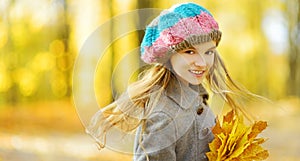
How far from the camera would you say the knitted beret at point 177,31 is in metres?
1.11

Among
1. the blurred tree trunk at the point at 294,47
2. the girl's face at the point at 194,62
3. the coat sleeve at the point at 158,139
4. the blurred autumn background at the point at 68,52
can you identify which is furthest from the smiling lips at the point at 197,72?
the blurred tree trunk at the point at 294,47

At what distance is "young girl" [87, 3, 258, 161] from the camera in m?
1.11

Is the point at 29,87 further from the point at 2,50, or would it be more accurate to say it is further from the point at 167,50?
the point at 167,50

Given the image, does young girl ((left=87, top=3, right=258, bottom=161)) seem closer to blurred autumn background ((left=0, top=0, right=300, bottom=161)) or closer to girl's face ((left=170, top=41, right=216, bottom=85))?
girl's face ((left=170, top=41, right=216, bottom=85))

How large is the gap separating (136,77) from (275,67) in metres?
4.84

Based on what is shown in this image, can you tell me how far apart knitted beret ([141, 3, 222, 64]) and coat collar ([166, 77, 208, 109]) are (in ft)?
0.18

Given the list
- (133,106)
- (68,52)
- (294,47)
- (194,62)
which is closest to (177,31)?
(194,62)

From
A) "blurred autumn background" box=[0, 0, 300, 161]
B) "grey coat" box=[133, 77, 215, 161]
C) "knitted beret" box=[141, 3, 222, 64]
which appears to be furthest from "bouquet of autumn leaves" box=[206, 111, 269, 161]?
"blurred autumn background" box=[0, 0, 300, 161]

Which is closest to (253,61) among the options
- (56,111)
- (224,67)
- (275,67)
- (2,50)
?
(275,67)

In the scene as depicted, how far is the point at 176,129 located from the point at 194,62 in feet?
0.45

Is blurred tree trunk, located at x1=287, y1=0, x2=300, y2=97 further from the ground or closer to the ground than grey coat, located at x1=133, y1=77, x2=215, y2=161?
closer to the ground

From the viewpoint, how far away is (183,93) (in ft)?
3.84

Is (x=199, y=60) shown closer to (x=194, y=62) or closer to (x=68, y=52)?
(x=194, y=62)

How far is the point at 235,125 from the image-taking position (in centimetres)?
114
